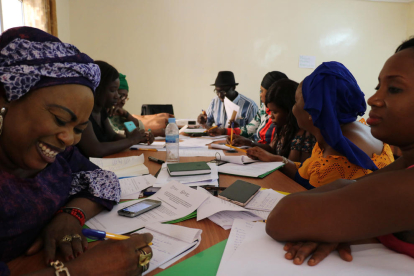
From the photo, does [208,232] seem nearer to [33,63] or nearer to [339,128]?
[33,63]

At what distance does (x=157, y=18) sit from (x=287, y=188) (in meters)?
4.26

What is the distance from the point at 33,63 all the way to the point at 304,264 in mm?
779

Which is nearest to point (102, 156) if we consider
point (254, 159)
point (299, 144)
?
point (254, 159)

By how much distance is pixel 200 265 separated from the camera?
0.61m

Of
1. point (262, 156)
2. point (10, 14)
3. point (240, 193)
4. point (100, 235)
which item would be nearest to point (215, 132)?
point (262, 156)

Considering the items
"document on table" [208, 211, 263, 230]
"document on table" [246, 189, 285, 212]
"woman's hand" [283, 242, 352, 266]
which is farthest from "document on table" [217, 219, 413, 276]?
"document on table" [246, 189, 285, 212]

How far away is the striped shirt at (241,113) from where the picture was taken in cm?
357

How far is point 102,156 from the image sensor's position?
1.77m

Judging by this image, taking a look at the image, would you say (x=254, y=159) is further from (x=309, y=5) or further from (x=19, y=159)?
(x=309, y=5)

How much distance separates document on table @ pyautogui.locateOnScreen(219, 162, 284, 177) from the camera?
1.34 metres

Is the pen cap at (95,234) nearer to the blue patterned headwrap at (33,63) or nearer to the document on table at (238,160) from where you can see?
the blue patterned headwrap at (33,63)

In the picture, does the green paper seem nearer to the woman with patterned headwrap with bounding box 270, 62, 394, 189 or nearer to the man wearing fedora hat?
the woman with patterned headwrap with bounding box 270, 62, 394, 189

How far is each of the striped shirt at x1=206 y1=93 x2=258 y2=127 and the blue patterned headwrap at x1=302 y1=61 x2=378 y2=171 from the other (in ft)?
7.45

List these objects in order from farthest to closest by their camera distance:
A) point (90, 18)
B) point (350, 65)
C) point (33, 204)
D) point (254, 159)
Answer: point (350, 65) → point (90, 18) → point (254, 159) → point (33, 204)
